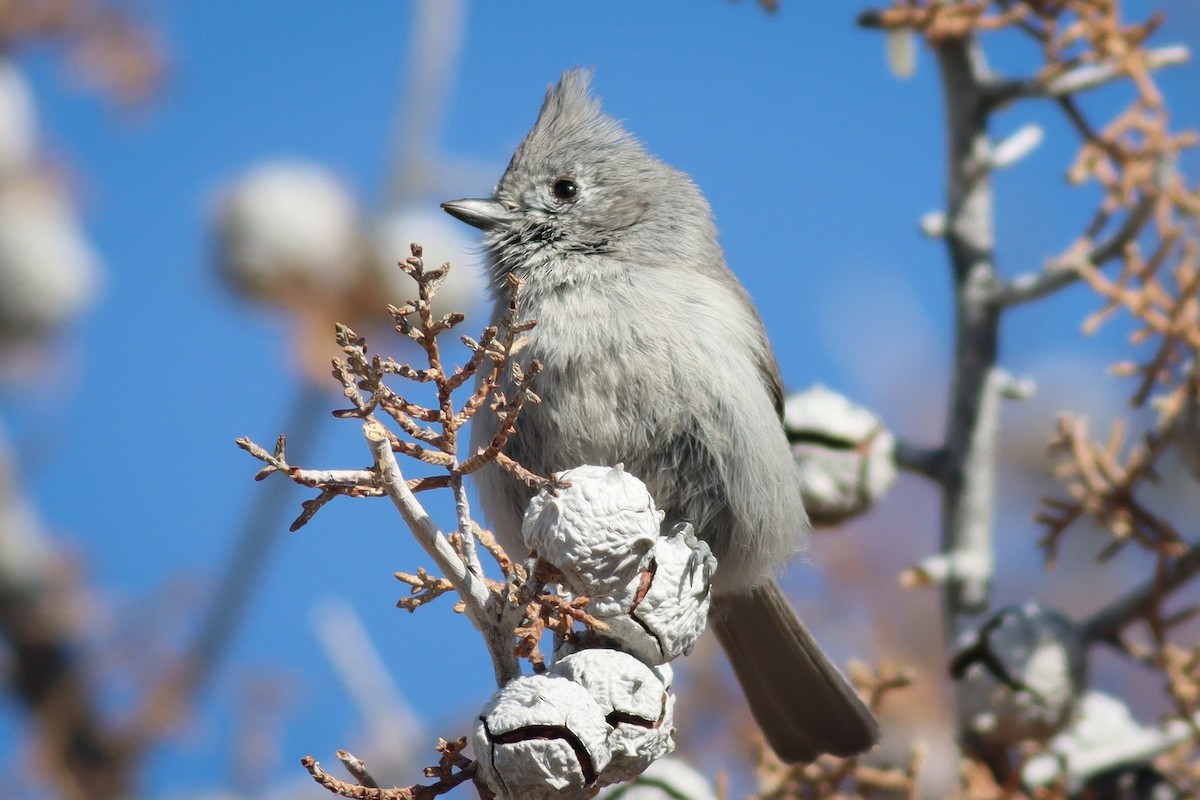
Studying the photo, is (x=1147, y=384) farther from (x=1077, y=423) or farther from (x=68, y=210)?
(x=68, y=210)

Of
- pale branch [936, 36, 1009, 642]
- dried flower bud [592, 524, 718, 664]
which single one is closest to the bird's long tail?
pale branch [936, 36, 1009, 642]

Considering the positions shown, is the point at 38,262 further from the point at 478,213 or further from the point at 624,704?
the point at 624,704

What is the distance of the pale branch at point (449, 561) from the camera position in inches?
59.5

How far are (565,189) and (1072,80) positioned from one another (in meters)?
1.26

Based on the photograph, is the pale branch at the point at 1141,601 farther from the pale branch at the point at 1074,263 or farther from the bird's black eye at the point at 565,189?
the bird's black eye at the point at 565,189

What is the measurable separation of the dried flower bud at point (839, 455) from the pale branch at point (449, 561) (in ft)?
4.74

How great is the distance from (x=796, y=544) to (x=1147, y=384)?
0.88 metres

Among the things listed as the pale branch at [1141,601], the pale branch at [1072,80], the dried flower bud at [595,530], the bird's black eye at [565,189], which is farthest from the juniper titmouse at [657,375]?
the dried flower bud at [595,530]

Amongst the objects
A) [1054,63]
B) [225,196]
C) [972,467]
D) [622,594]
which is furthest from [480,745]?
[225,196]

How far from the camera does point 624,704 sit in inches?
63.4

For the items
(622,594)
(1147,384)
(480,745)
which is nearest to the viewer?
(480,745)

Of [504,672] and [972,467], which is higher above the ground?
[972,467]

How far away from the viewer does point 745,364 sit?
9.53ft

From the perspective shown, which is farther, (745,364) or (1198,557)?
(745,364)
